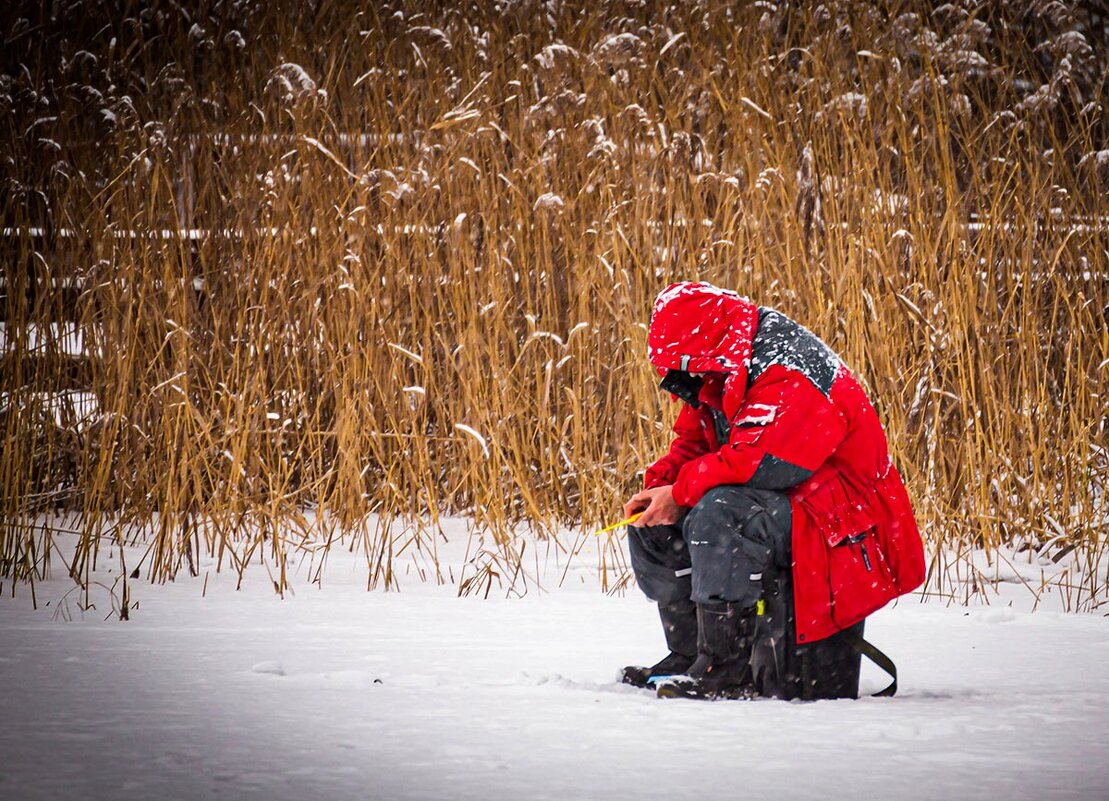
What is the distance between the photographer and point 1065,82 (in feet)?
12.6

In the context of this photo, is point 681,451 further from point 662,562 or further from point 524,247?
point 524,247

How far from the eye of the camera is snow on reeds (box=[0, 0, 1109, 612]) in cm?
372

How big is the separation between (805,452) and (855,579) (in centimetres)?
24

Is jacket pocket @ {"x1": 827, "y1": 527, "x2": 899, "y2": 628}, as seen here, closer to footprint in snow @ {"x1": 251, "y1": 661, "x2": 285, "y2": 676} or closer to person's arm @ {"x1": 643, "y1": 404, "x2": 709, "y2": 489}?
person's arm @ {"x1": 643, "y1": 404, "x2": 709, "y2": 489}

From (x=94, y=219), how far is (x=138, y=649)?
1603 mm

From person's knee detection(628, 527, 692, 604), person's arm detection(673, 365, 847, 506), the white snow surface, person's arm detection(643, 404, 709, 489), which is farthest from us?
person's arm detection(643, 404, 709, 489)

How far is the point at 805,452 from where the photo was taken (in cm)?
218

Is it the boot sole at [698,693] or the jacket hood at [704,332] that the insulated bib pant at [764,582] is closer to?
the boot sole at [698,693]

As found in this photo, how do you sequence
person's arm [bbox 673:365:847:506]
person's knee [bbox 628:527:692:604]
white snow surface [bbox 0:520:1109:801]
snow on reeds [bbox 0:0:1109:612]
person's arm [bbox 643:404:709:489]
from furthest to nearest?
snow on reeds [bbox 0:0:1109:612] → person's arm [bbox 643:404:709:489] → person's knee [bbox 628:527:692:604] → person's arm [bbox 673:365:847:506] → white snow surface [bbox 0:520:1109:801]

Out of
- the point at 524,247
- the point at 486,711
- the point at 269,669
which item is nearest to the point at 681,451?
the point at 486,711

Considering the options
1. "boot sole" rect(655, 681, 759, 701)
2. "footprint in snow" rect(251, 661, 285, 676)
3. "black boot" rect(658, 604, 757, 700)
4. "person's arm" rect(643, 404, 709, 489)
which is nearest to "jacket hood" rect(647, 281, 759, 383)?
"person's arm" rect(643, 404, 709, 489)

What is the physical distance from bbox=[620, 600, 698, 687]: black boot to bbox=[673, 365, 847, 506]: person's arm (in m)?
0.32

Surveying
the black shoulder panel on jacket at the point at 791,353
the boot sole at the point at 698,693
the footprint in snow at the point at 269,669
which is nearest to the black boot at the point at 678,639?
the boot sole at the point at 698,693

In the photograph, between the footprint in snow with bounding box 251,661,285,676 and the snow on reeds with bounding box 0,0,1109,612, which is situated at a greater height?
the snow on reeds with bounding box 0,0,1109,612
